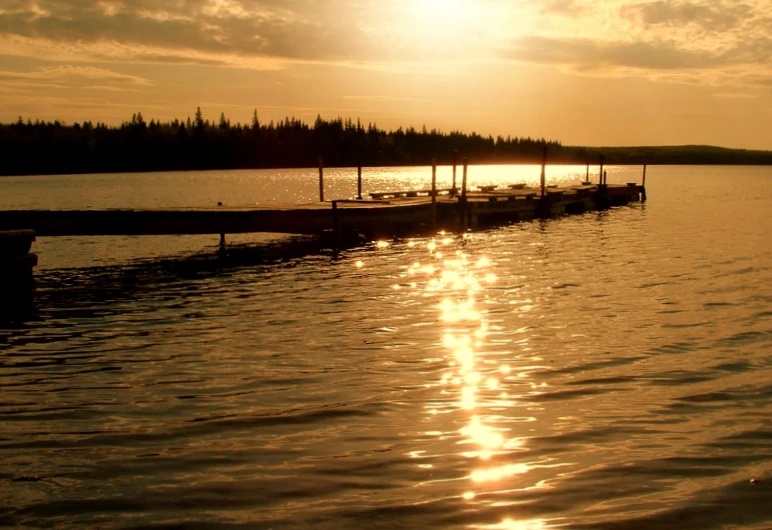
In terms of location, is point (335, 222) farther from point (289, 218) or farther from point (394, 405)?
point (394, 405)

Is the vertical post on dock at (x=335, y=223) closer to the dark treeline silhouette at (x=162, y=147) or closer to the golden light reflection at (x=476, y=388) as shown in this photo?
the golden light reflection at (x=476, y=388)

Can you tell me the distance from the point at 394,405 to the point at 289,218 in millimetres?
20669

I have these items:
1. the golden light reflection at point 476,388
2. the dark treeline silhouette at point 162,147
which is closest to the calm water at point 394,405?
the golden light reflection at point 476,388

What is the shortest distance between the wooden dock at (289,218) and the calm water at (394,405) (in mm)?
6380

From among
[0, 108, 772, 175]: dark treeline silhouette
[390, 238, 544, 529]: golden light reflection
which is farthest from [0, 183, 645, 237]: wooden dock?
[0, 108, 772, 175]: dark treeline silhouette

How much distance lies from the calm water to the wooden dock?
6.38 m

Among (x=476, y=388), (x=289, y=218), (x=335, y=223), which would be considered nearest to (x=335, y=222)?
(x=335, y=223)

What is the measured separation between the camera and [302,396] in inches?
399

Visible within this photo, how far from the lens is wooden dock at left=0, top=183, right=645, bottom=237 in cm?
2673

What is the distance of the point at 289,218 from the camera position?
97.4 ft

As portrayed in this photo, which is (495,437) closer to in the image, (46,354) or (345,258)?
(46,354)

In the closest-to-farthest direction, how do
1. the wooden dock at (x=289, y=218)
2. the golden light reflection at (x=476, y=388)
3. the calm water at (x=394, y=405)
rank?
the calm water at (x=394, y=405) → the golden light reflection at (x=476, y=388) → the wooden dock at (x=289, y=218)

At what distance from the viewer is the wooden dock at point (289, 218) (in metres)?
26.7

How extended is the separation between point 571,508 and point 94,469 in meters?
4.68
